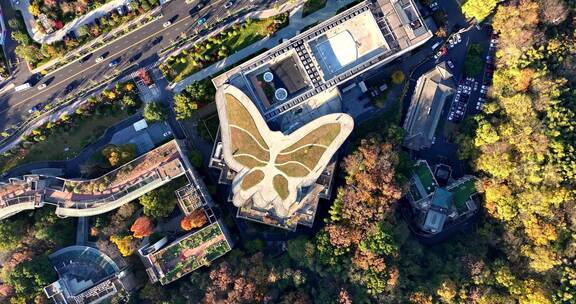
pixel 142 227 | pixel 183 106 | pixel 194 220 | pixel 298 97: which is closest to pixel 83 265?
pixel 142 227

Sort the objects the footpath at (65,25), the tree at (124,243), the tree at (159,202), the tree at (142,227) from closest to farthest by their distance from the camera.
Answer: the tree at (142,227) → the tree at (124,243) → the tree at (159,202) → the footpath at (65,25)

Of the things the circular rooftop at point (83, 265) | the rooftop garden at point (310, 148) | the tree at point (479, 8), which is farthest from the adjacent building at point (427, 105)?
the circular rooftop at point (83, 265)

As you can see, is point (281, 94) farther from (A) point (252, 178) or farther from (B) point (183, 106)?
(B) point (183, 106)

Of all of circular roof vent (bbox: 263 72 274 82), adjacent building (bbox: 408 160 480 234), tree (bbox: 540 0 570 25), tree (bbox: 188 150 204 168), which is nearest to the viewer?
tree (bbox: 540 0 570 25)

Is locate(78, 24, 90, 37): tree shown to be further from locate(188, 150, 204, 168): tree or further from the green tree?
locate(188, 150, 204, 168): tree

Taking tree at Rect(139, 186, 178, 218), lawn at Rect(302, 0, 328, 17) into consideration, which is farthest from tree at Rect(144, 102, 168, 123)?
lawn at Rect(302, 0, 328, 17)

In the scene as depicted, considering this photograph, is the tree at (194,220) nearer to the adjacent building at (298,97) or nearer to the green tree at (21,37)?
the adjacent building at (298,97)
